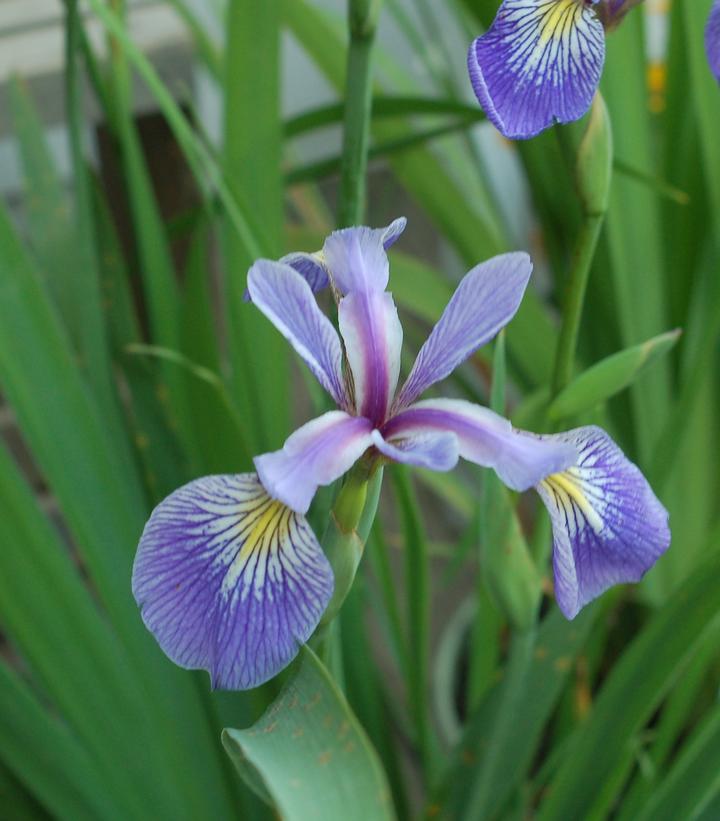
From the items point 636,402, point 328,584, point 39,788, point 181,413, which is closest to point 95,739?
point 39,788

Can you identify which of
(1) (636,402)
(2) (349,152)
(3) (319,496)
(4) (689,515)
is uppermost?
(2) (349,152)

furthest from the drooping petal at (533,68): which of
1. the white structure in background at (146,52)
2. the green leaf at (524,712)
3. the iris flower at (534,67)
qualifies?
the white structure in background at (146,52)

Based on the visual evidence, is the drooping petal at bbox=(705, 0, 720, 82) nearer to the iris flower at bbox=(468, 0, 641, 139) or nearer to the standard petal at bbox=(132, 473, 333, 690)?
the iris flower at bbox=(468, 0, 641, 139)

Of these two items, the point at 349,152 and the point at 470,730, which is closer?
the point at 349,152

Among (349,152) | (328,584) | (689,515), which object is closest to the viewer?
(328,584)

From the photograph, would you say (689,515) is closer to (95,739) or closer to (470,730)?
(470,730)

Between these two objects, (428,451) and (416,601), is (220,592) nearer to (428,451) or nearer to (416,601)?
(428,451)
